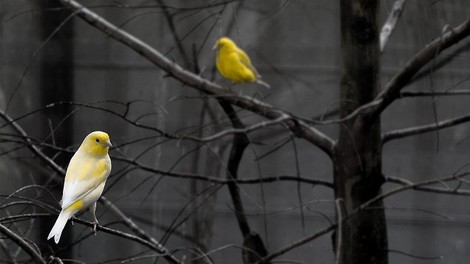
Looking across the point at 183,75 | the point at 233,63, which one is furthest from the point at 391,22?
the point at 233,63

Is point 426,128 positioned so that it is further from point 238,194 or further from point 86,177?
point 86,177

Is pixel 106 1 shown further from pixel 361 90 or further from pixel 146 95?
pixel 361 90

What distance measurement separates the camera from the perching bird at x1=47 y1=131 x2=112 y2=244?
1447 mm

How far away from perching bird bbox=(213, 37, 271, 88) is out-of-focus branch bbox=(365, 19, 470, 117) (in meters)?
0.86

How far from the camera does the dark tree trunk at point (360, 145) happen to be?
2125mm

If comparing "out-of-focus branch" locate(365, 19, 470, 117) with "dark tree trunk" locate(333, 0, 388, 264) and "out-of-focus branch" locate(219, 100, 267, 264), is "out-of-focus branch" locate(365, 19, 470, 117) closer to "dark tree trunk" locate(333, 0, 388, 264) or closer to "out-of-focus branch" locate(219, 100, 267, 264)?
"dark tree trunk" locate(333, 0, 388, 264)

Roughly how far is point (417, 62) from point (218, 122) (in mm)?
1143

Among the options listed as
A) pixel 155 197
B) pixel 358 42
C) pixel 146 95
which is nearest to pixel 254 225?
pixel 155 197

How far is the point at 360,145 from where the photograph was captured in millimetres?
2145

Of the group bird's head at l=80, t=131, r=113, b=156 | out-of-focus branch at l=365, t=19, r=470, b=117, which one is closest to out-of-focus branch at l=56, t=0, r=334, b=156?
out-of-focus branch at l=365, t=19, r=470, b=117

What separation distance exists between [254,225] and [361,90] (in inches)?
40.2

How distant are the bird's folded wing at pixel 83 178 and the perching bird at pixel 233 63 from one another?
4.25ft

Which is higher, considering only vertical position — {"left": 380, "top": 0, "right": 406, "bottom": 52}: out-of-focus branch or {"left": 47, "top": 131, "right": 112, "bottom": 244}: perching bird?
{"left": 380, "top": 0, "right": 406, "bottom": 52}: out-of-focus branch

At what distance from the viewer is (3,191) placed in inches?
126
